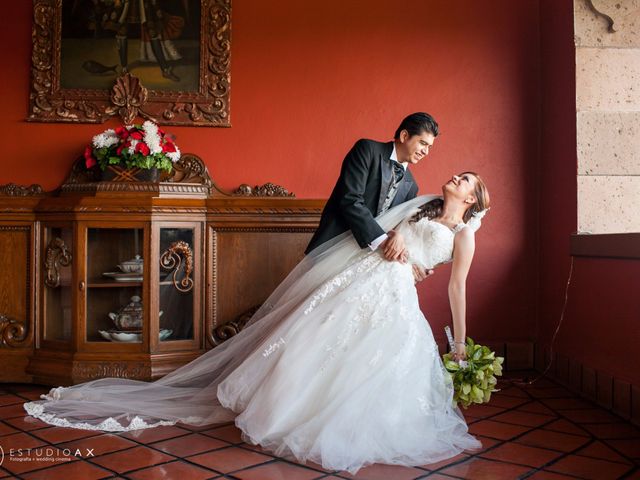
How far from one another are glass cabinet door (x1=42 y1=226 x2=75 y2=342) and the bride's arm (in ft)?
7.13

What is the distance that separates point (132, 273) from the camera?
3.54 meters

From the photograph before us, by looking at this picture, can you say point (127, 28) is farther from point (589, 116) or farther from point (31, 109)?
point (589, 116)

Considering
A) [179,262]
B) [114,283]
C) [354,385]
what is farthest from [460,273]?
[114,283]

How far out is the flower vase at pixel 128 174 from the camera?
369 cm

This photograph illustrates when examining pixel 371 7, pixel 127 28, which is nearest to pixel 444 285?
pixel 371 7

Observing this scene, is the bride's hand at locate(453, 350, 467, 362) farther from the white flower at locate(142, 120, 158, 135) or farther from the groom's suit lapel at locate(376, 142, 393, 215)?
the white flower at locate(142, 120, 158, 135)

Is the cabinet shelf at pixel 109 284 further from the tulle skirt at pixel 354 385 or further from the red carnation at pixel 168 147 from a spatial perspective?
the tulle skirt at pixel 354 385

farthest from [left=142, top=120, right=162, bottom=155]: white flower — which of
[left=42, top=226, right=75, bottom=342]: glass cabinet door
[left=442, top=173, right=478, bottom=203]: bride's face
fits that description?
[left=442, top=173, right=478, bottom=203]: bride's face

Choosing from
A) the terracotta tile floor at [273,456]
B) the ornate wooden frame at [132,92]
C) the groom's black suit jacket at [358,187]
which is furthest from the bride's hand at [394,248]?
the ornate wooden frame at [132,92]

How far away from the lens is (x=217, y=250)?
12.1 feet

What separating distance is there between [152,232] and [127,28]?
58.3 inches

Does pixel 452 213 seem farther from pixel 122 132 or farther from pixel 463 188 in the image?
pixel 122 132

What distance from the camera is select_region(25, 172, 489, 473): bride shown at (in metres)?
2.37

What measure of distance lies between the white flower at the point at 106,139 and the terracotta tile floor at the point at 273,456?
1.57 m
